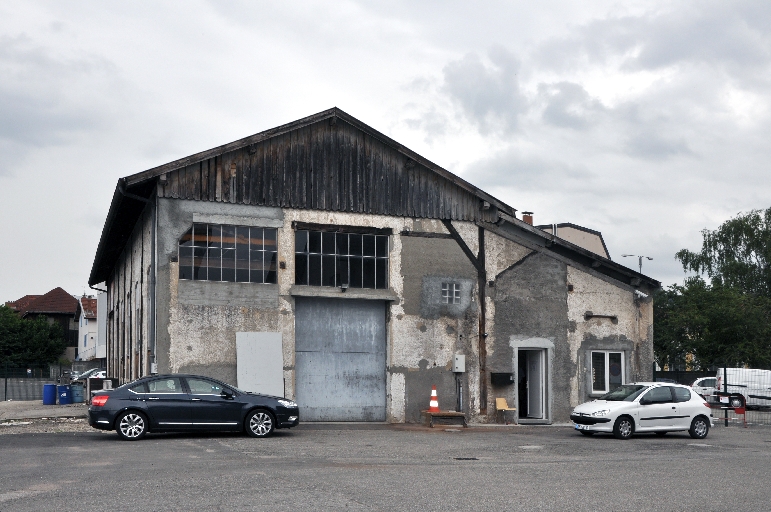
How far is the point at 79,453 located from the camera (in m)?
15.3

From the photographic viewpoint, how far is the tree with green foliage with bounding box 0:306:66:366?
76562mm

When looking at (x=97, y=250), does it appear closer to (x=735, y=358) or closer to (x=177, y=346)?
(x=177, y=346)

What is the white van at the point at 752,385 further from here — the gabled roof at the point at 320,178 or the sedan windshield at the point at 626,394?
the gabled roof at the point at 320,178

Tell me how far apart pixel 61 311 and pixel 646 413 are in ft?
268

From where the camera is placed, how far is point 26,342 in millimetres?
78188

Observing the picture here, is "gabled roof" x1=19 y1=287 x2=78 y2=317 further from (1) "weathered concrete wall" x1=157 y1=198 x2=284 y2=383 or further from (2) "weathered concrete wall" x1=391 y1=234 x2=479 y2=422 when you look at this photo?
(2) "weathered concrete wall" x1=391 y1=234 x2=479 y2=422

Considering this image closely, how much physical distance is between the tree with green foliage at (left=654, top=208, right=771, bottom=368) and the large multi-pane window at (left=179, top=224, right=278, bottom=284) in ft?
130

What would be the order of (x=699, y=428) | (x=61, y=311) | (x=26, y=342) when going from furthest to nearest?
1. (x=61, y=311)
2. (x=26, y=342)
3. (x=699, y=428)

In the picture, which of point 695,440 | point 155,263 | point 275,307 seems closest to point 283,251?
point 275,307

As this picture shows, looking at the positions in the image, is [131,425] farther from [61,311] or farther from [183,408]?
[61,311]

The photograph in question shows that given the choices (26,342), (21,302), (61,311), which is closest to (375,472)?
(26,342)

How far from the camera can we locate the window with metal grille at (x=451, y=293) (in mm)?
24484

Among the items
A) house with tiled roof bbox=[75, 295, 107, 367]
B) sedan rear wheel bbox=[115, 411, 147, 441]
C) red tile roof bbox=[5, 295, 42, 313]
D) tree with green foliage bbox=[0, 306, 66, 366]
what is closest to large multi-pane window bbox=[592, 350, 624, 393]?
sedan rear wheel bbox=[115, 411, 147, 441]

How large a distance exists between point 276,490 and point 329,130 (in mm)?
13896
